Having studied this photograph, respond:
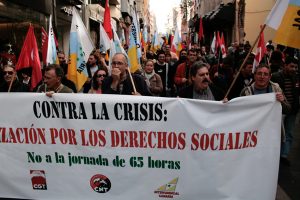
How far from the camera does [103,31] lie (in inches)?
286

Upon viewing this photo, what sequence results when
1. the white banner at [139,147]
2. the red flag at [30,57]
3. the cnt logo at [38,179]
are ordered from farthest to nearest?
the red flag at [30,57], the cnt logo at [38,179], the white banner at [139,147]

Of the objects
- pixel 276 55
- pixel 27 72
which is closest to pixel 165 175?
pixel 27 72

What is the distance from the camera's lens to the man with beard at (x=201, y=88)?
13.8 feet

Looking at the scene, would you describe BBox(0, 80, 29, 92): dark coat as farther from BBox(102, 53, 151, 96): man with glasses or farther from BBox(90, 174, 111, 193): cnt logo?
BBox(90, 174, 111, 193): cnt logo

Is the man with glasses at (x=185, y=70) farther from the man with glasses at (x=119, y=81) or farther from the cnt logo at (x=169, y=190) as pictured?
the cnt logo at (x=169, y=190)

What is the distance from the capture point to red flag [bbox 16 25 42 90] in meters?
5.64

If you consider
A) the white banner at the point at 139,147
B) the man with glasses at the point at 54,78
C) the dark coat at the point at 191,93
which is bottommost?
the white banner at the point at 139,147

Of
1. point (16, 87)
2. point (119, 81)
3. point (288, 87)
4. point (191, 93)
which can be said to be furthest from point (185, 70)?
point (191, 93)

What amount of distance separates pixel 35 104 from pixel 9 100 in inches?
12.5

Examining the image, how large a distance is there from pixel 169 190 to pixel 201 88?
1182 mm

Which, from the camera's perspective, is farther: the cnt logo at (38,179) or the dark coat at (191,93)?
the dark coat at (191,93)

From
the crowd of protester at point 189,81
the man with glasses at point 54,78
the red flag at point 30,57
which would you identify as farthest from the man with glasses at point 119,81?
the red flag at point 30,57

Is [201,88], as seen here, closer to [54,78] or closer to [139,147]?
[139,147]

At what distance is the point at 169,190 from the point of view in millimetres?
3775
